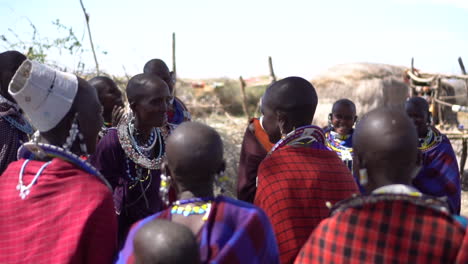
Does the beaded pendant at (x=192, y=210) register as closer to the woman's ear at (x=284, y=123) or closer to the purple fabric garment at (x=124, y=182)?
the woman's ear at (x=284, y=123)

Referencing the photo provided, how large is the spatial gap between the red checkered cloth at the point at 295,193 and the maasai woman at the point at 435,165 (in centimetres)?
115

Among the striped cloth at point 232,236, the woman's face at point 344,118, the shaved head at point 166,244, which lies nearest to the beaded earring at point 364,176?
the striped cloth at point 232,236

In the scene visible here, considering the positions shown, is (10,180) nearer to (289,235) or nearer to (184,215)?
(184,215)

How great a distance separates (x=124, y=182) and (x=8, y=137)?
0.79 metres

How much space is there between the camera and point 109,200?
2043mm

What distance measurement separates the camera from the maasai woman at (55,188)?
6.41 feet

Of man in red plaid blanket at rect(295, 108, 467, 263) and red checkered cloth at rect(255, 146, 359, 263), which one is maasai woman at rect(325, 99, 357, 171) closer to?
red checkered cloth at rect(255, 146, 359, 263)

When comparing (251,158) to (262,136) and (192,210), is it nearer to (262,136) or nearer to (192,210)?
(262,136)

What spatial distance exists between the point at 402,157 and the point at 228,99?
756 inches

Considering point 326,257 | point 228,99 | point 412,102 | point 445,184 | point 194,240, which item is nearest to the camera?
point 194,240

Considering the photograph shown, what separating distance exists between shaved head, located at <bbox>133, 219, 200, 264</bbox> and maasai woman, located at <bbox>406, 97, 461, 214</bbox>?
2355 mm

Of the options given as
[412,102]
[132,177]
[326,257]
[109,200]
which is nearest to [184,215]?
[109,200]

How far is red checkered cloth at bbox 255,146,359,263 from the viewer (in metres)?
2.53

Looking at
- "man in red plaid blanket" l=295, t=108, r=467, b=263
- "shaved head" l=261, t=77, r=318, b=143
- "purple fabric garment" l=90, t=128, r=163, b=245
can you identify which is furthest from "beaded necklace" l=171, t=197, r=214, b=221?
"purple fabric garment" l=90, t=128, r=163, b=245
